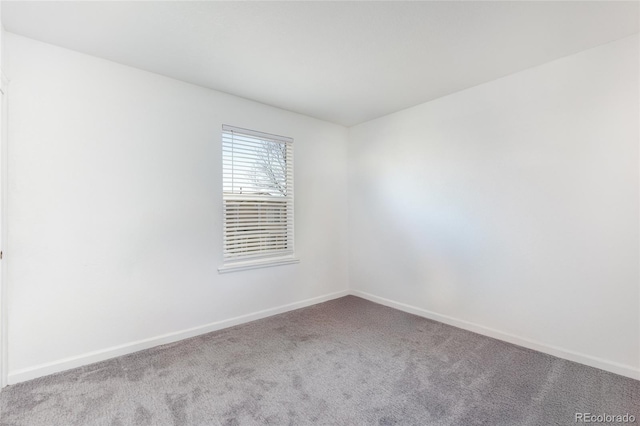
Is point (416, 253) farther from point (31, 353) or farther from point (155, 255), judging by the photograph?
point (31, 353)

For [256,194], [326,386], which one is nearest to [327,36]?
[256,194]

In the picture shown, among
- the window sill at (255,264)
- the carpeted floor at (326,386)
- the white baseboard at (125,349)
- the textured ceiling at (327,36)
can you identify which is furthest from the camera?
the window sill at (255,264)

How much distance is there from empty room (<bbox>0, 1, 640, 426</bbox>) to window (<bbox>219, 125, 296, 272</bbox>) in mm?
33

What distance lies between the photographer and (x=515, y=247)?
2627 millimetres

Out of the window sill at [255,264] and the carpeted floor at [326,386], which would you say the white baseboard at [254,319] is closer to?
the carpeted floor at [326,386]

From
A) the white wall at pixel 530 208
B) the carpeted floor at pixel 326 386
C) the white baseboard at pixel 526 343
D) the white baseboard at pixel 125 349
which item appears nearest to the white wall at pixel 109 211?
the white baseboard at pixel 125 349

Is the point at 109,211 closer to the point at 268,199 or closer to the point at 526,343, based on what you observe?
the point at 268,199

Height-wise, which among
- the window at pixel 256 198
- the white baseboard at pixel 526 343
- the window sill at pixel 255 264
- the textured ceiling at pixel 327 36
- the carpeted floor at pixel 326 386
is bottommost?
the carpeted floor at pixel 326 386

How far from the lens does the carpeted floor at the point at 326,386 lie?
1707 mm

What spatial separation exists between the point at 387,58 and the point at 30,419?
3.51m

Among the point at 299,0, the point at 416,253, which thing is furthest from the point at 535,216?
the point at 299,0

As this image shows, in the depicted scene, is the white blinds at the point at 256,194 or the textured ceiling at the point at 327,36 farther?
the white blinds at the point at 256,194

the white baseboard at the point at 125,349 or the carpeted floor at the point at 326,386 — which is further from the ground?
the white baseboard at the point at 125,349

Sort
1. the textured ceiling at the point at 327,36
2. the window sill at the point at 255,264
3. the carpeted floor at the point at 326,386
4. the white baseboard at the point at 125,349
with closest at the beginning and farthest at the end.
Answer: the carpeted floor at the point at 326,386 < the textured ceiling at the point at 327,36 < the white baseboard at the point at 125,349 < the window sill at the point at 255,264
